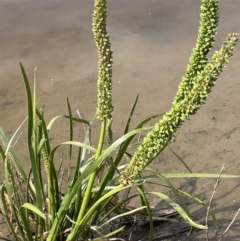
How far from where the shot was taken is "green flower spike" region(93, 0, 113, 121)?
3.33 feet

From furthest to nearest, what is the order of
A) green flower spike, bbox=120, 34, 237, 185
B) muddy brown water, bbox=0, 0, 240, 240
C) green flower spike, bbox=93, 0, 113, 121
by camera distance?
muddy brown water, bbox=0, 0, 240, 240 → green flower spike, bbox=93, 0, 113, 121 → green flower spike, bbox=120, 34, 237, 185

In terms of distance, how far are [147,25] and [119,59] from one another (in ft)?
1.98

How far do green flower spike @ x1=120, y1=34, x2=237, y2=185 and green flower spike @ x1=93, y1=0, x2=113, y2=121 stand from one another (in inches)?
6.4

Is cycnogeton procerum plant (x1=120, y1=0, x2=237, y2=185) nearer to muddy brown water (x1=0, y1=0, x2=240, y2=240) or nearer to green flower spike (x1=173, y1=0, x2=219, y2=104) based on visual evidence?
green flower spike (x1=173, y1=0, x2=219, y2=104)

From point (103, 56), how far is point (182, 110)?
26cm

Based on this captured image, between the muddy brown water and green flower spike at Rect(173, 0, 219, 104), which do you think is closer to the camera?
green flower spike at Rect(173, 0, 219, 104)

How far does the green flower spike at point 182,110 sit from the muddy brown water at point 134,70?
0.99 metres

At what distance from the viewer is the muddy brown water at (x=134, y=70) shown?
2350 millimetres

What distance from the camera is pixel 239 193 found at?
84.9 inches

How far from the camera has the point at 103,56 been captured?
1.08m

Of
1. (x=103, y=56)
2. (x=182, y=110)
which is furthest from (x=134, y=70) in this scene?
(x=182, y=110)

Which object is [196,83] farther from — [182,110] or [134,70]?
[134,70]

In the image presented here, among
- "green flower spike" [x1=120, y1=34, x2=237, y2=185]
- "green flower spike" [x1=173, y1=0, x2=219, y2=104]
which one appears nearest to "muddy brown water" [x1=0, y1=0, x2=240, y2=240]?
"green flower spike" [x1=120, y1=34, x2=237, y2=185]

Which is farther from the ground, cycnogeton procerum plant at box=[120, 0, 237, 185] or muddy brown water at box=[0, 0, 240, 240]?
cycnogeton procerum plant at box=[120, 0, 237, 185]
